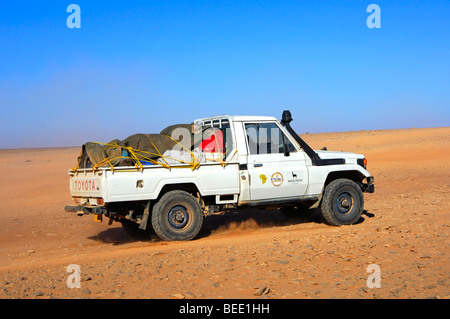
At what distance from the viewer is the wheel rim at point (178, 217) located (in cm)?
878

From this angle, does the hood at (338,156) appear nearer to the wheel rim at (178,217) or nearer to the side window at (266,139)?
the side window at (266,139)

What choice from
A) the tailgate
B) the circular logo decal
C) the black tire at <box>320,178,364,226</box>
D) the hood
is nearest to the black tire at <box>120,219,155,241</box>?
the tailgate

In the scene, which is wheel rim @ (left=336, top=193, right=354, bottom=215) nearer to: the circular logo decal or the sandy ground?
the sandy ground

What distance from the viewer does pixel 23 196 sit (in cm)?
1952

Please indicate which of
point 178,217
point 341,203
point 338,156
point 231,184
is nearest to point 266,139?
point 231,184

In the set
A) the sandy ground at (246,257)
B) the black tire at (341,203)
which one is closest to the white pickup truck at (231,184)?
the black tire at (341,203)

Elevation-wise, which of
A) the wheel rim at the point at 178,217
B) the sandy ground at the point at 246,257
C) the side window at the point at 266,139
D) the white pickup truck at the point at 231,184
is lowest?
the sandy ground at the point at 246,257

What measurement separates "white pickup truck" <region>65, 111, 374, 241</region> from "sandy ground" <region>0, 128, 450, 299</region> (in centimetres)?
46

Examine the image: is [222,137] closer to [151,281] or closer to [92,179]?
[92,179]

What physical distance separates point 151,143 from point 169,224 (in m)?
1.50

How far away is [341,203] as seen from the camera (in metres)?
9.97

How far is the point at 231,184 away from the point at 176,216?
113 cm
